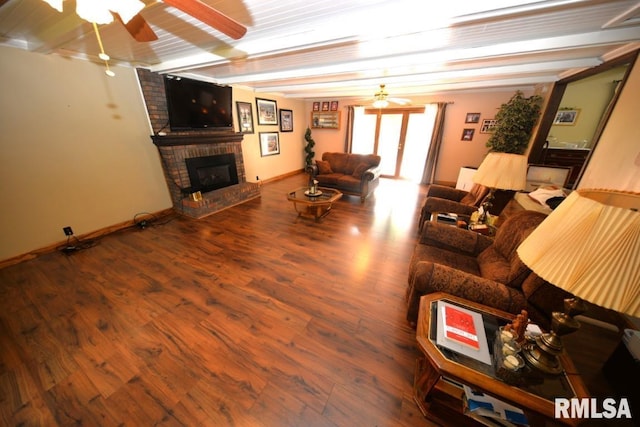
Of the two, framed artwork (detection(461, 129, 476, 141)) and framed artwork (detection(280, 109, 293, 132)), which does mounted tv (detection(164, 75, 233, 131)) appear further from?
framed artwork (detection(461, 129, 476, 141))

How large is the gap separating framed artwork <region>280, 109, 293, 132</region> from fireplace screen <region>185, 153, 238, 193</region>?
2.18m

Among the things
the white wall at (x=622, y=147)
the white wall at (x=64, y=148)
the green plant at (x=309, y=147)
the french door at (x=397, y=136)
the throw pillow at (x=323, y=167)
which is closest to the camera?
the white wall at (x=622, y=147)

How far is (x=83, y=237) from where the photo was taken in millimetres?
2824

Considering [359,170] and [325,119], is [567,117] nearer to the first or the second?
[359,170]

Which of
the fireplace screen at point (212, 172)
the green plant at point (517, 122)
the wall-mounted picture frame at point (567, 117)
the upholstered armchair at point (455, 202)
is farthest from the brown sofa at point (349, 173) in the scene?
the wall-mounted picture frame at point (567, 117)

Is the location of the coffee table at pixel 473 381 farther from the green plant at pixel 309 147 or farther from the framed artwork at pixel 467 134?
the green plant at pixel 309 147

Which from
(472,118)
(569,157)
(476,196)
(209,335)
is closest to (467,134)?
(472,118)

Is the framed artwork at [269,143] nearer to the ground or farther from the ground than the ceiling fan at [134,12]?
nearer to the ground

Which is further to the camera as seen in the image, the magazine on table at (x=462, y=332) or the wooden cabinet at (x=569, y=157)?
the wooden cabinet at (x=569, y=157)

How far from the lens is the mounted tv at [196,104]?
3.18 metres

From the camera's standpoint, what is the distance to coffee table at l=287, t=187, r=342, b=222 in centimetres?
330

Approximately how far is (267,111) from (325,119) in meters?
2.04

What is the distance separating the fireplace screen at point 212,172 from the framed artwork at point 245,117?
91 centimetres

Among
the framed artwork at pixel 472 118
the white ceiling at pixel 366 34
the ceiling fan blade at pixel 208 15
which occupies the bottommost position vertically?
the framed artwork at pixel 472 118
